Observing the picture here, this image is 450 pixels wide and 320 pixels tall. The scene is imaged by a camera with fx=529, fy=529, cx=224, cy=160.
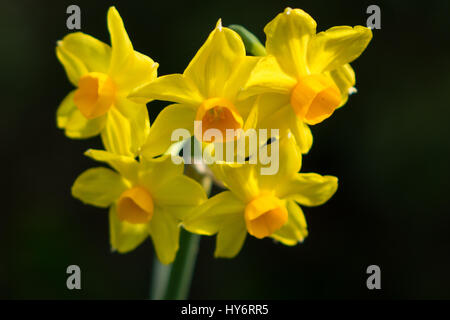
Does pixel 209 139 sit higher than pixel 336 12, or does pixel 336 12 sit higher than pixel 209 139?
pixel 336 12

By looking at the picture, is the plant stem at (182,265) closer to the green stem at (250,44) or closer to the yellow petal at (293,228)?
the yellow petal at (293,228)

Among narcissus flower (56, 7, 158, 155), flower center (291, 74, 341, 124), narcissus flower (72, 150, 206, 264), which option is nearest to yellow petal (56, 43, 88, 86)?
narcissus flower (56, 7, 158, 155)

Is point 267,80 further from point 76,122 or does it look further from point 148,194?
point 76,122

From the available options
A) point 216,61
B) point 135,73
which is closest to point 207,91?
point 216,61

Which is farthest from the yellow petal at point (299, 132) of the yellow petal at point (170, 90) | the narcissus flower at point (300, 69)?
the yellow petal at point (170, 90)

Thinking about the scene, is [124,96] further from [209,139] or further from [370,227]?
[370,227]
